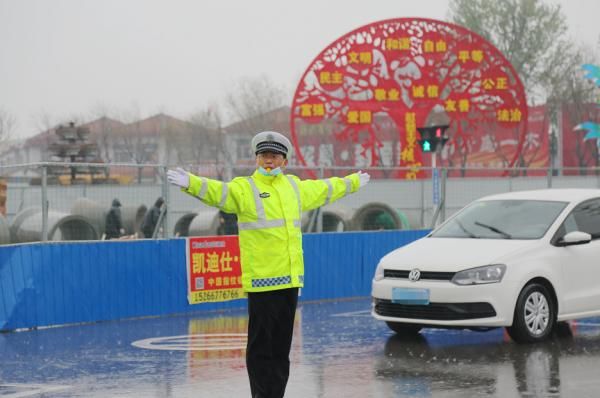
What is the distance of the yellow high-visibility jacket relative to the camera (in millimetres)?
7641

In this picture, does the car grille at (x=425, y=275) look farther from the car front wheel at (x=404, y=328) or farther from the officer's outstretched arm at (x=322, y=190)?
the officer's outstretched arm at (x=322, y=190)

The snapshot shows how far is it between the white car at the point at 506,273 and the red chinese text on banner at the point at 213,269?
155 inches

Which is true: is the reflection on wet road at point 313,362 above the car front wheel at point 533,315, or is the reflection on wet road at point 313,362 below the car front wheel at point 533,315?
below

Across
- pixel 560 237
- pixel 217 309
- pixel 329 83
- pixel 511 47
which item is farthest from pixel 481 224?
pixel 511 47

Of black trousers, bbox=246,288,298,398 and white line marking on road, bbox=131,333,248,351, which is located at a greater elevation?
black trousers, bbox=246,288,298,398

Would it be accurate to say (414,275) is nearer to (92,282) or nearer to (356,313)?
(356,313)

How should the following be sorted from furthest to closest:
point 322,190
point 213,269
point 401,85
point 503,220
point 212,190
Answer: point 401,85, point 213,269, point 503,220, point 322,190, point 212,190

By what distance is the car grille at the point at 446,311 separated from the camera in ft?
37.8

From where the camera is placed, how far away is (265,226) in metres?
7.74

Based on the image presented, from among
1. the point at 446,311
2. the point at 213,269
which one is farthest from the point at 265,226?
the point at 213,269

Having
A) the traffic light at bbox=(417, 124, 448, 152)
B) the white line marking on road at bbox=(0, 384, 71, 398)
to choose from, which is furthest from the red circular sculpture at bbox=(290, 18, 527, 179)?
the white line marking on road at bbox=(0, 384, 71, 398)

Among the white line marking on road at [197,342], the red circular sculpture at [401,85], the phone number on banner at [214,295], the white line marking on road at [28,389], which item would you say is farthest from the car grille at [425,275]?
the red circular sculpture at [401,85]

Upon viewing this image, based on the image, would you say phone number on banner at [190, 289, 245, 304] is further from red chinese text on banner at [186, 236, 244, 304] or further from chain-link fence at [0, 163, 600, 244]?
chain-link fence at [0, 163, 600, 244]

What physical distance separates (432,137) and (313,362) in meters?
10.9
